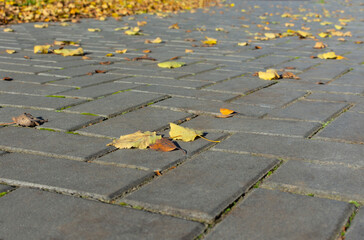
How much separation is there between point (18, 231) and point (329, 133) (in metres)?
1.50

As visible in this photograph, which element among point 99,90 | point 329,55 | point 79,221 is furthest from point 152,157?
point 329,55

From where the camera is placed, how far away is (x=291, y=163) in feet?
6.42

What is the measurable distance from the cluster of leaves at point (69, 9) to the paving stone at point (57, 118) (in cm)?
584

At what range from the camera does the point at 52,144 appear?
2.20 m

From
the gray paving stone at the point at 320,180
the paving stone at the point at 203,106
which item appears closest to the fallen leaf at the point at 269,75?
the paving stone at the point at 203,106

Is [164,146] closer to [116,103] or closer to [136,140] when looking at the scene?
[136,140]

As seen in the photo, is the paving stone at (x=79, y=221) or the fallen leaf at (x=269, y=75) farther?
the fallen leaf at (x=269, y=75)

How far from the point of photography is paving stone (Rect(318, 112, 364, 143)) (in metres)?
A: 2.30

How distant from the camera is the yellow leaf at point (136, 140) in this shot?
84.7 inches

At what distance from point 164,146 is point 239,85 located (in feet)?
4.90

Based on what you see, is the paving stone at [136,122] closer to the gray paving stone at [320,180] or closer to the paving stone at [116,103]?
the paving stone at [116,103]

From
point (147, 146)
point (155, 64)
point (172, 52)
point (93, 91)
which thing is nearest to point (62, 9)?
point (172, 52)

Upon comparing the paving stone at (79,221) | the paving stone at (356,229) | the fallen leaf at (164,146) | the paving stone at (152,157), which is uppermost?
the paving stone at (356,229)

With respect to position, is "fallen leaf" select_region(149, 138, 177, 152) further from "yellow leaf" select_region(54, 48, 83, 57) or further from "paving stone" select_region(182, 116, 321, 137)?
"yellow leaf" select_region(54, 48, 83, 57)
